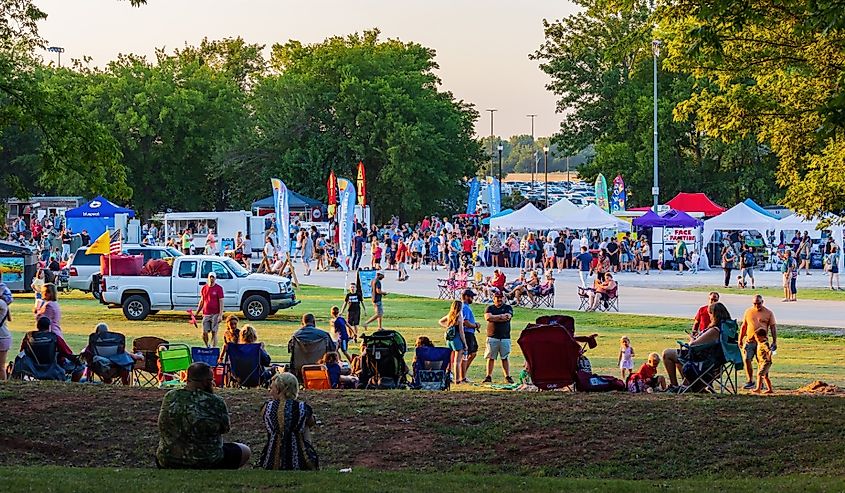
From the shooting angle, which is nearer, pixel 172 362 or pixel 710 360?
pixel 710 360

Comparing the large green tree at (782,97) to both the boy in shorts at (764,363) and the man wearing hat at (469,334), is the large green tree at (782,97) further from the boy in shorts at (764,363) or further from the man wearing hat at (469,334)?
the man wearing hat at (469,334)

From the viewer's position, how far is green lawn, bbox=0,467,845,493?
9375 mm

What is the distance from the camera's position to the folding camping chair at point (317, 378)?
16.4 m

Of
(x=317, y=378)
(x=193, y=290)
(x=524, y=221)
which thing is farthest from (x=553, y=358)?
(x=524, y=221)

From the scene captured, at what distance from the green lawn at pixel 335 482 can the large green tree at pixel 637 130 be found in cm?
6781

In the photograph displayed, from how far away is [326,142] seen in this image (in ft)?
275

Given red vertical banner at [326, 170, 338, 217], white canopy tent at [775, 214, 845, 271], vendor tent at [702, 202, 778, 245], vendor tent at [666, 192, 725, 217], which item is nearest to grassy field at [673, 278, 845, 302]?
white canopy tent at [775, 214, 845, 271]

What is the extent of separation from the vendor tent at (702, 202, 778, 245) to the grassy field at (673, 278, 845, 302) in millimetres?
7612

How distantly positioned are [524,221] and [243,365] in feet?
117

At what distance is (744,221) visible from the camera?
51688 millimetres

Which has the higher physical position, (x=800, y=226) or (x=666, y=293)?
(x=800, y=226)

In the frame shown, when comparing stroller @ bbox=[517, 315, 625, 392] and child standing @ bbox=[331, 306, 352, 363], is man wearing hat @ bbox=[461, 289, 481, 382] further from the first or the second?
stroller @ bbox=[517, 315, 625, 392]

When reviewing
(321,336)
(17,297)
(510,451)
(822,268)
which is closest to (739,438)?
(510,451)

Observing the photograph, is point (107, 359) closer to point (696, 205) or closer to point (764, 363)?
point (764, 363)
